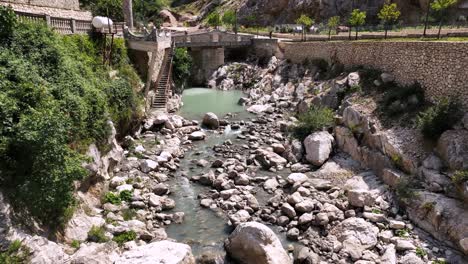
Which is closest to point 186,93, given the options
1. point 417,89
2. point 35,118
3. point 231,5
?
point 417,89

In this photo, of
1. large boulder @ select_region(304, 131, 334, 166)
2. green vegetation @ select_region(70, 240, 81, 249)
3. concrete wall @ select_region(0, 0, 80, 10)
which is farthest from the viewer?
concrete wall @ select_region(0, 0, 80, 10)

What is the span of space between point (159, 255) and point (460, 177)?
11283mm

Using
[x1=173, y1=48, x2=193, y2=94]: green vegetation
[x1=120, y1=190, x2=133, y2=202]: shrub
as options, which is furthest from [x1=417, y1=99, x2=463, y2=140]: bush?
[x1=173, y1=48, x2=193, y2=94]: green vegetation

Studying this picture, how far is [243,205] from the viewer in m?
15.5

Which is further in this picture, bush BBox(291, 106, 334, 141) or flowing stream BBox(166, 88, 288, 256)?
bush BBox(291, 106, 334, 141)

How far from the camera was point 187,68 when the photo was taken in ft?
120

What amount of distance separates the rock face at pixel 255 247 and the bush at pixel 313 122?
10.9 meters

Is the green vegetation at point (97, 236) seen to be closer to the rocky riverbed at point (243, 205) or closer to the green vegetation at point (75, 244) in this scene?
the rocky riverbed at point (243, 205)

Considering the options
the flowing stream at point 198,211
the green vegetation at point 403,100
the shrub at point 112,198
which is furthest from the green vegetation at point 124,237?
the green vegetation at point 403,100

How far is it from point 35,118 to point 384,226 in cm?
1299

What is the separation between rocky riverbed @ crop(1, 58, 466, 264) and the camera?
1169cm

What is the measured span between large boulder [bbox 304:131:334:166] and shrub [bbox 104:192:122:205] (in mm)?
10633

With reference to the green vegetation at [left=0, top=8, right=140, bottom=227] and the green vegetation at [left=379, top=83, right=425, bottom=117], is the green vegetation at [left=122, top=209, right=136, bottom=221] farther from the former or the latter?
the green vegetation at [left=379, top=83, right=425, bottom=117]

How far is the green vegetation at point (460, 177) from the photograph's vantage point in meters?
13.1
